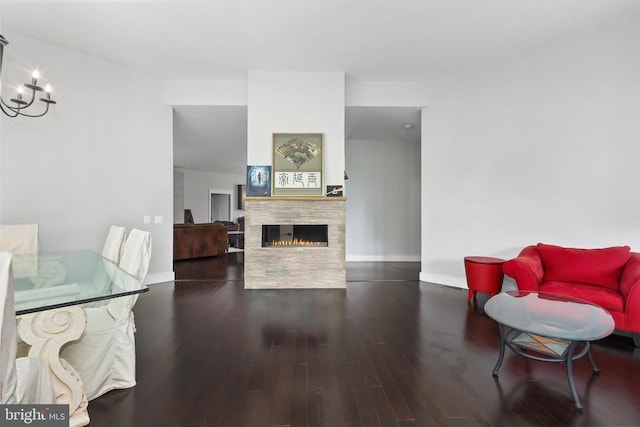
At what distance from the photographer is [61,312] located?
1554 millimetres

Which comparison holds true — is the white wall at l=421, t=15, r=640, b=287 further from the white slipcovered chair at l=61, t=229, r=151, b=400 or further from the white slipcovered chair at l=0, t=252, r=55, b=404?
the white slipcovered chair at l=0, t=252, r=55, b=404

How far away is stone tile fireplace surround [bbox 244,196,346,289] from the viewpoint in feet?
13.2

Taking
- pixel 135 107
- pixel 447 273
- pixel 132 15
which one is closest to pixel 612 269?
pixel 447 273

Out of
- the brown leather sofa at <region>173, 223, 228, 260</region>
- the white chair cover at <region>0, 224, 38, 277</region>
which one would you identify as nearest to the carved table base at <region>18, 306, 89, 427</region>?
the white chair cover at <region>0, 224, 38, 277</region>

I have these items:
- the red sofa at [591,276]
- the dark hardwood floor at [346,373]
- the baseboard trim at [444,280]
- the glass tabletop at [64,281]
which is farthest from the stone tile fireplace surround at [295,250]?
the red sofa at [591,276]

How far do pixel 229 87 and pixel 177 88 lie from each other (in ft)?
2.81

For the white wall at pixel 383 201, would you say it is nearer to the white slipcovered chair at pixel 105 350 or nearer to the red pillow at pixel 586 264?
the red pillow at pixel 586 264

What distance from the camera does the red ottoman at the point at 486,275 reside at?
3361 mm

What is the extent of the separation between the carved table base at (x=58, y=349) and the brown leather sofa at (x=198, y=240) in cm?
515

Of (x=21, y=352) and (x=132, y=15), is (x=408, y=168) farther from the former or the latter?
(x=21, y=352)

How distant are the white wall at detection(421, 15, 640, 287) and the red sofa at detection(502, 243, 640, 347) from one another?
0.41m

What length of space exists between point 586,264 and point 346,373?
2.85m

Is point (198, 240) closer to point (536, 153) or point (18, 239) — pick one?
point (18, 239)

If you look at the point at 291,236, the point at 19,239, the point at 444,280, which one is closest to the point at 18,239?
the point at 19,239
